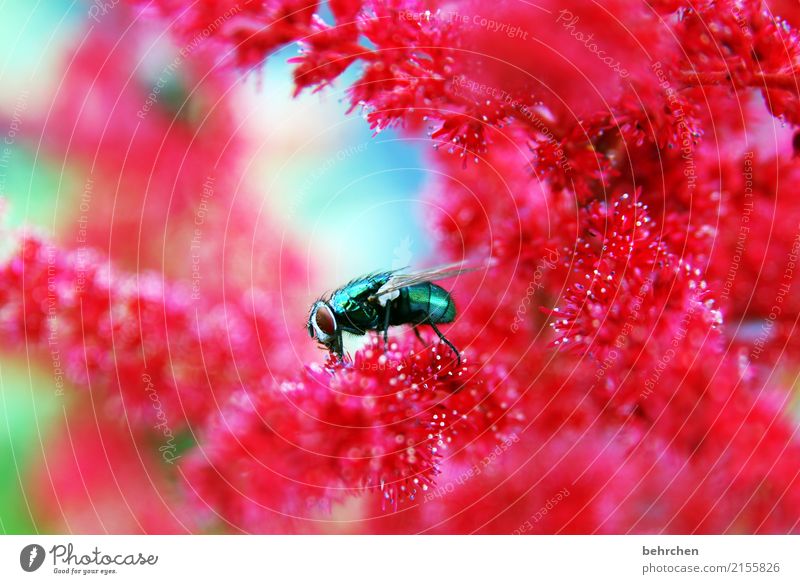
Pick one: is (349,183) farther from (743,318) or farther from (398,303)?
(743,318)

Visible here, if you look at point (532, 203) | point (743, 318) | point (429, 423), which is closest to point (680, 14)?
point (532, 203)
